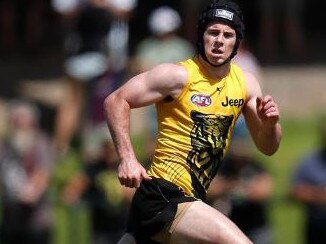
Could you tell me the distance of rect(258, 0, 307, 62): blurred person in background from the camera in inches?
691

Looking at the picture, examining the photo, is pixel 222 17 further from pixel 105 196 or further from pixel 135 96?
pixel 105 196

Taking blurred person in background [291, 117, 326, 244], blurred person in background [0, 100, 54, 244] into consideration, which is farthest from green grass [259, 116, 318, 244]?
blurred person in background [0, 100, 54, 244]

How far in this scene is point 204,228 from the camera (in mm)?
8203

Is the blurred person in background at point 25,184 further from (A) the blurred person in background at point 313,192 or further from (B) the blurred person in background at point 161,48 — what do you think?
(A) the blurred person in background at point 313,192

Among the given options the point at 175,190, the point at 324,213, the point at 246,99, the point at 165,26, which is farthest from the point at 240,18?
the point at 165,26

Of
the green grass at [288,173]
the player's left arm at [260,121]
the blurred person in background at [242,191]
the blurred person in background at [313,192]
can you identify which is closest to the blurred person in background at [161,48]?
the green grass at [288,173]

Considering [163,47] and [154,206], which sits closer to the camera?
[154,206]

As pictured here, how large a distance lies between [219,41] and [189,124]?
538 millimetres

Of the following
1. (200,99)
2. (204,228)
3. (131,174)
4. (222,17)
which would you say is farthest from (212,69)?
(204,228)

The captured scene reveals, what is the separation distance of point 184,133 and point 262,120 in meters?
0.51

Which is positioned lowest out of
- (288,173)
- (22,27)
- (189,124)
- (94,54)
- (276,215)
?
(276,215)

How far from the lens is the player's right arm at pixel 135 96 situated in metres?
8.26

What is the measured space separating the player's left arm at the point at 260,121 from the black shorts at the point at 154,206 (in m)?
0.66

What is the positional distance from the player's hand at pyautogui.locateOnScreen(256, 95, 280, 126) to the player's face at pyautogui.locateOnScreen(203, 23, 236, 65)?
0.34 meters
